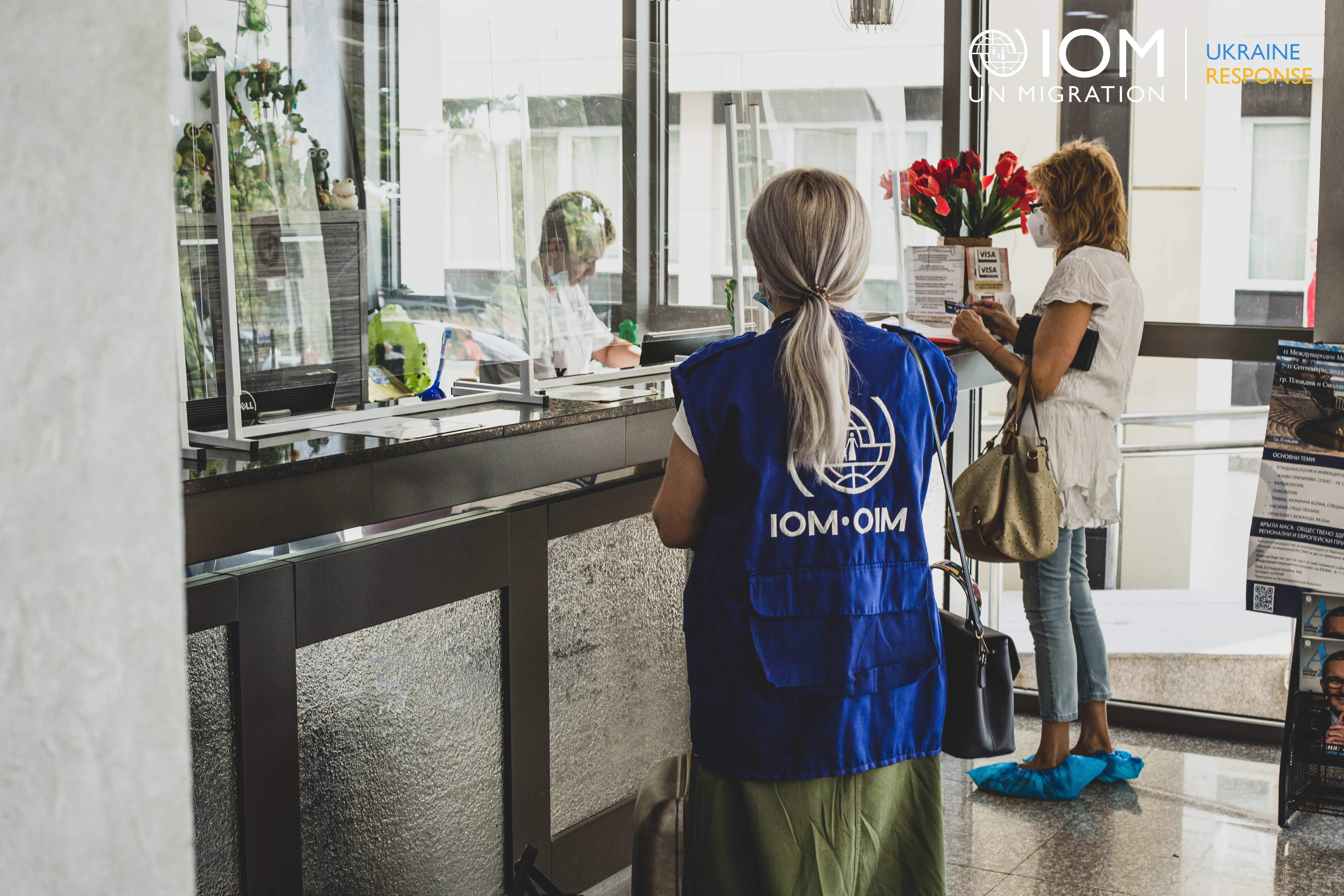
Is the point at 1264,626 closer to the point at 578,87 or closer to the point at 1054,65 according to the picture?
the point at 1054,65

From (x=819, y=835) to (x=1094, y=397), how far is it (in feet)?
6.41

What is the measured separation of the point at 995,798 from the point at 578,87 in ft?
7.65

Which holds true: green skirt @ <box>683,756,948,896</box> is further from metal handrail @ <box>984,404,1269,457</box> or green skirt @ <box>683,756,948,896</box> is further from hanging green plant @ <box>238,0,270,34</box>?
metal handrail @ <box>984,404,1269,457</box>

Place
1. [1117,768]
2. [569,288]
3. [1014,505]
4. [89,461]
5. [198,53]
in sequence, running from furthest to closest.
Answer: [1117,768] < [1014,505] < [569,288] < [198,53] < [89,461]

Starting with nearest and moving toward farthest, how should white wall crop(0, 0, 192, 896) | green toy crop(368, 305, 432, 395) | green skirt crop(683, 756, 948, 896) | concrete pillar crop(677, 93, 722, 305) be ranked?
white wall crop(0, 0, 192, 896) → green skirt crop(683, 756, 948, 896) → green toy crop(368, 305, 432, 395) → concrete pillar crop(677, 93, 722, 305)

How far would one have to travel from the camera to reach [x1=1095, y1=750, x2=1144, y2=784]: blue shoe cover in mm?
3584

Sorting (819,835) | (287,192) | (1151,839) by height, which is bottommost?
(1151,839)

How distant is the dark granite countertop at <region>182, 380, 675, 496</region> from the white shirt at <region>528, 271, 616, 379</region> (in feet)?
0.49

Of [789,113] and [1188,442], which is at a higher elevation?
[789,113]

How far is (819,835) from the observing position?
1710 mm

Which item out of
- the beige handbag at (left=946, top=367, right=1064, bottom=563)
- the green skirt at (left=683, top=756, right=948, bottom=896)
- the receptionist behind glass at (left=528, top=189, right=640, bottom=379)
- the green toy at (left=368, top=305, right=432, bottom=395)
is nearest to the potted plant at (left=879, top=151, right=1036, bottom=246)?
the beige handbag at (left=946, top=367, right=1064, bottom=563)

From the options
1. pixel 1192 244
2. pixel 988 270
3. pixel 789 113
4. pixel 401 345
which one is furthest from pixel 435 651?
pixel 1192 244

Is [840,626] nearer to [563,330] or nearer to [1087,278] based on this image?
[563,330]

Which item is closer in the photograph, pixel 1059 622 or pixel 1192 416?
pixel 1059 622
